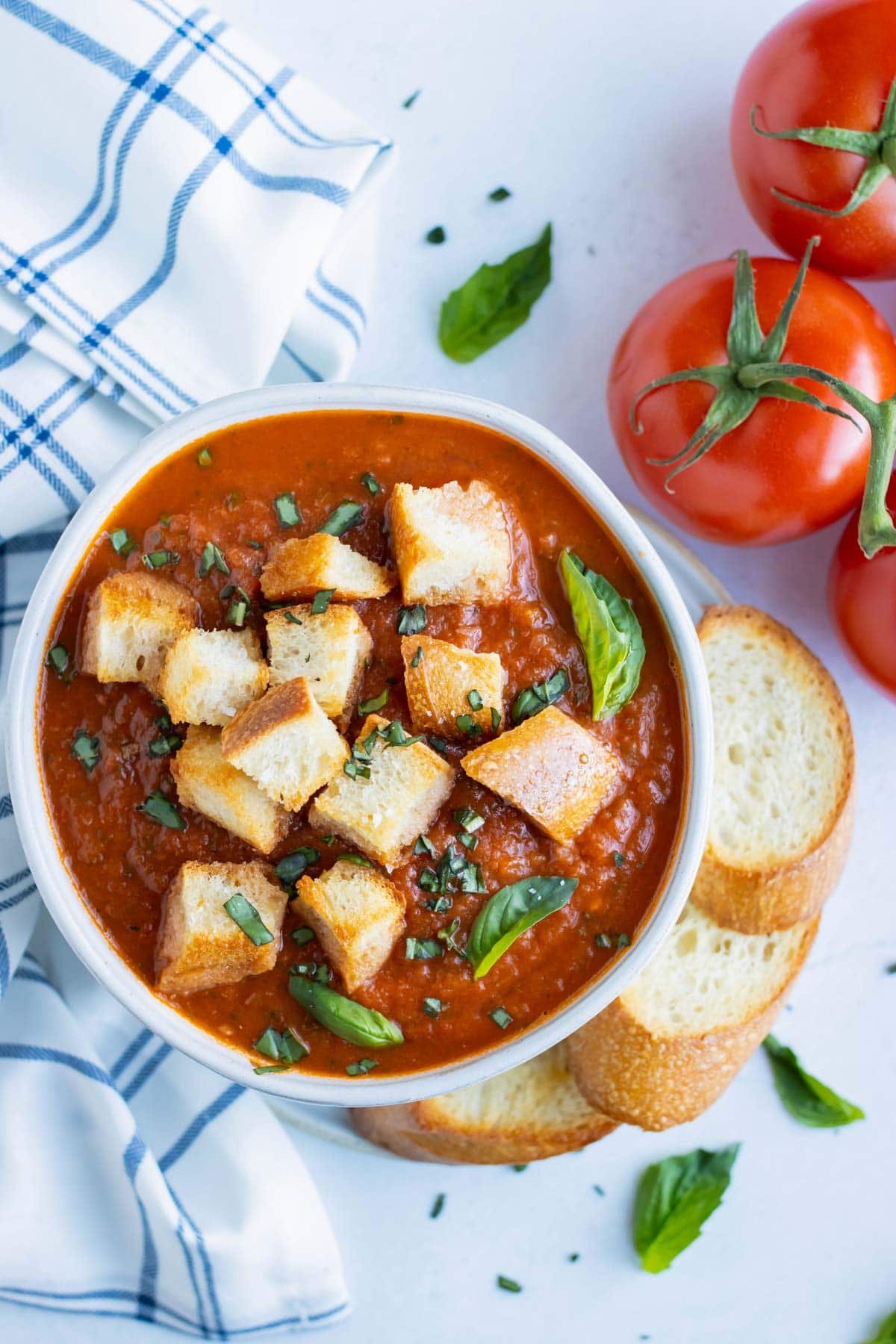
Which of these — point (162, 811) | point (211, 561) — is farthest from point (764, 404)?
point (162, 811)

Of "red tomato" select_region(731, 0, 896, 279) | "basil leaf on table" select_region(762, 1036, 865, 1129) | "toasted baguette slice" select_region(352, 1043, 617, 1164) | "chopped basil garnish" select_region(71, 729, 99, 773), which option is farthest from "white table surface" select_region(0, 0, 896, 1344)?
"chopped basil garnish" select_region(71, 729, 99, 773)

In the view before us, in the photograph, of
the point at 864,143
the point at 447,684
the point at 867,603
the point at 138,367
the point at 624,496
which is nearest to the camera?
the point at 447,684

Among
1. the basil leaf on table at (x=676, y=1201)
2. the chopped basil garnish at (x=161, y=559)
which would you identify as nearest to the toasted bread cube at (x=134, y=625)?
the chopped basil garnish at (x=161, y=559)

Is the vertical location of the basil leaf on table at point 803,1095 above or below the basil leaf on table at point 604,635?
below

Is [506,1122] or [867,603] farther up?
[867,603]

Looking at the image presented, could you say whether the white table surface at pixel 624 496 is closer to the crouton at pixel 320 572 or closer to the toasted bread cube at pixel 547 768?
the crouton at pixel 320 572

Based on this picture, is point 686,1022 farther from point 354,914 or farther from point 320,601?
point 320,601

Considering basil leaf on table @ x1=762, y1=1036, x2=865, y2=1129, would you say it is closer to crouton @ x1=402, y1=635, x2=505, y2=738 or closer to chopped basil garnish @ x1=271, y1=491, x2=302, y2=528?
crouton @ x1=402, y1=635, x2=505, y2=738
